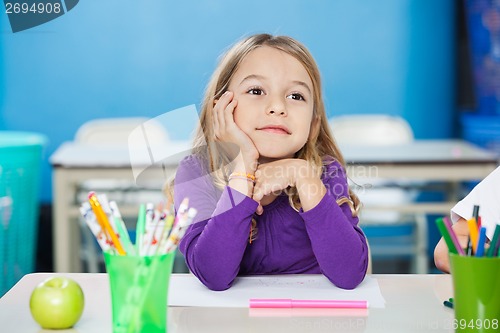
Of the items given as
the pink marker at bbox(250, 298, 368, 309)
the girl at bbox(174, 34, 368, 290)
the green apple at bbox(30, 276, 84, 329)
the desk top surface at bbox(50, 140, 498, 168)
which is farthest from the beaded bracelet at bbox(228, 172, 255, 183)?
the desk top surface at bbox(50, 140, 498, 168)

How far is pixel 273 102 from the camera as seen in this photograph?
4.44 ft

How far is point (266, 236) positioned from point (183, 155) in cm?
114

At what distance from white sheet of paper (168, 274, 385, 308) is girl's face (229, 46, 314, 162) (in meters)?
0.26

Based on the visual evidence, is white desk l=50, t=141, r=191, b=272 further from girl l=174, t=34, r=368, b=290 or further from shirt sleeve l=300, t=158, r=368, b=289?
shirt sleeve l=300, t=158, r=368, b=289

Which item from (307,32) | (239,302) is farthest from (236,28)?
(239,302)

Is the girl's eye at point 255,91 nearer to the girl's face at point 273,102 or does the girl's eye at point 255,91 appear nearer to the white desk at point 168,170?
the girl's face at point 273,102

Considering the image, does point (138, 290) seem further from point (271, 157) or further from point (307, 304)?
point (271, 157)

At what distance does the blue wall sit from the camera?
12.8 feet

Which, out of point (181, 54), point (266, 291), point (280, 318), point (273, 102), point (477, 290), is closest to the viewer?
point (477, 290)

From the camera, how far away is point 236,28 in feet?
13.0

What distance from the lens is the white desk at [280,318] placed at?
93 cm

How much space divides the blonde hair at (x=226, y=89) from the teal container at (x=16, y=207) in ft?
3.88

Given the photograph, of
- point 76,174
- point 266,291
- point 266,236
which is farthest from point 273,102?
point 76,174

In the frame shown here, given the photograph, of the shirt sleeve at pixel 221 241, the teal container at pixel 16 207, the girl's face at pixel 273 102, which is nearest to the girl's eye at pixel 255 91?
the girl's face at pixel 273 102
